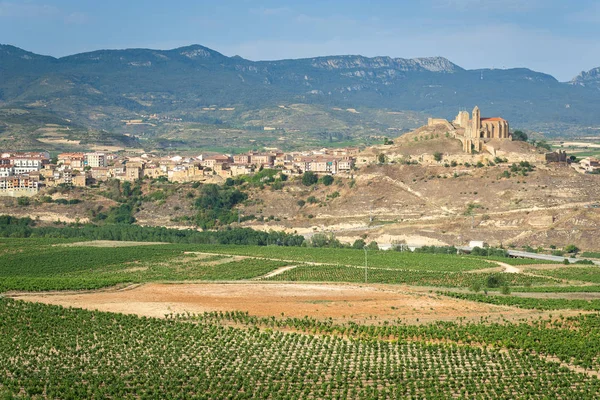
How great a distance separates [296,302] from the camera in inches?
2386

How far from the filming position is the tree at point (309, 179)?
124250 mm

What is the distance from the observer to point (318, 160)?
459 feet

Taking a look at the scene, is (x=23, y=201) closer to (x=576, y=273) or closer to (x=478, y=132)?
(x=478, y=132)

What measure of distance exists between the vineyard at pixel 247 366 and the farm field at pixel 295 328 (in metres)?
0.10

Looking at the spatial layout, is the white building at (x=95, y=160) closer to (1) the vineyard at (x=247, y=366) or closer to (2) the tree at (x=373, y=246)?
(2) the tree at (x=373, y=246)

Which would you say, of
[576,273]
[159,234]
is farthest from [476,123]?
[576,273]

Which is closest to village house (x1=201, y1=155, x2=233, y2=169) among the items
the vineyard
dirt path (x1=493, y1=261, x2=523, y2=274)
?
dirt path (x1=493, y1=261, x2=523, y2=274)

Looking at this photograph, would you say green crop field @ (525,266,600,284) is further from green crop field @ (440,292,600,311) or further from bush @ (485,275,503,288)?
green crop field @ (440,292,600,311)

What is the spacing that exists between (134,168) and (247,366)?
98672mm

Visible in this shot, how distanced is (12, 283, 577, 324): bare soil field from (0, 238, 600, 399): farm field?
0.39 feet

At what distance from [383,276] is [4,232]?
4445 centimetres

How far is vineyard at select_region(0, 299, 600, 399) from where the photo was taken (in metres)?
38.9

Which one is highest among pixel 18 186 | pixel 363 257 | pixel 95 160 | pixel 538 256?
pixel 95 160

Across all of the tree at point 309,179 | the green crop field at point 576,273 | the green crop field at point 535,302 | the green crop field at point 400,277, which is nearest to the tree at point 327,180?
the tree at point 309,179
